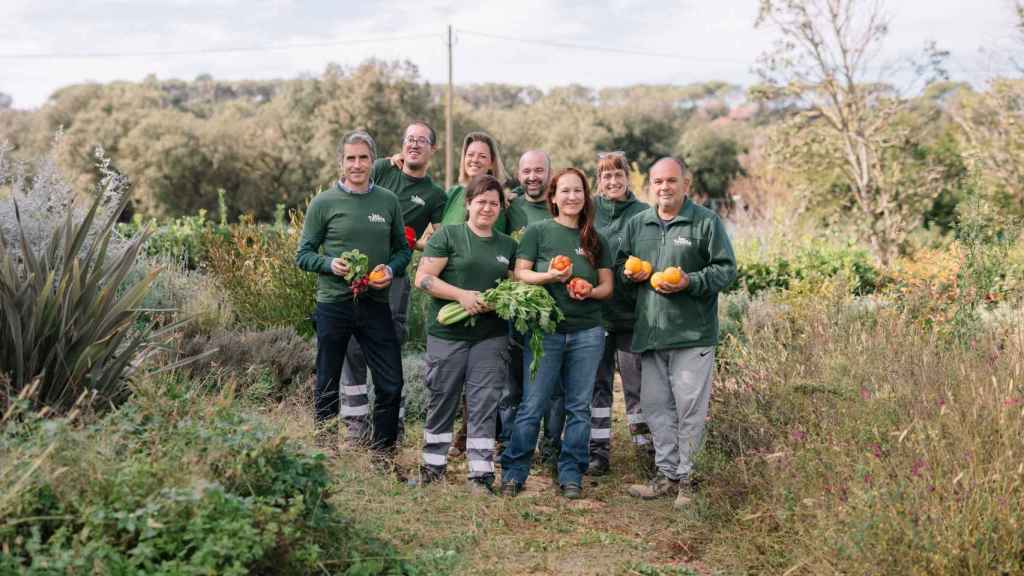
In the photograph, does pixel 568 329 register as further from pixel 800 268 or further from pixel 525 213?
pixel 800 268

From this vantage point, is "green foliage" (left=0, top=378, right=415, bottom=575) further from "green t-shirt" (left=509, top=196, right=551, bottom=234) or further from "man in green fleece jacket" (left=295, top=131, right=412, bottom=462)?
"green t-shirt" (left=509, top=196, right=551, bottom=234)

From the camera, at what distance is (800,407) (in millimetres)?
5426

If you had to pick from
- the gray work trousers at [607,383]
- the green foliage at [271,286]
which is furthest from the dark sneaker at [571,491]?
the green foliage at [271,286]

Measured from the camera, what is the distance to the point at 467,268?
5.83 metres

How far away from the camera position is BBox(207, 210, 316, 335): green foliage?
8.82 meters

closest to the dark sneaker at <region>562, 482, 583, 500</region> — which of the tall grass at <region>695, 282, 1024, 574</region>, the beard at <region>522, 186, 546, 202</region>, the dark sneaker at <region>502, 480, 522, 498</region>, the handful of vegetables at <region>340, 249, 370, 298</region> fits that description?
the dark sneaker at <region>502, 480, 522, 498</region>

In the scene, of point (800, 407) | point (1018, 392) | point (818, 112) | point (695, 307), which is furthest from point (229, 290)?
point (818, 112)

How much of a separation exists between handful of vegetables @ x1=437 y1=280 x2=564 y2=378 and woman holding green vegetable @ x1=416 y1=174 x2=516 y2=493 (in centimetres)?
8

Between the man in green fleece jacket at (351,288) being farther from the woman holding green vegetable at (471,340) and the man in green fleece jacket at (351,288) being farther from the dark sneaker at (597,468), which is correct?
the dark sneaker at (597,468)

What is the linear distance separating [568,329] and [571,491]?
102cm

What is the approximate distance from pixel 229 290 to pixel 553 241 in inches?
184

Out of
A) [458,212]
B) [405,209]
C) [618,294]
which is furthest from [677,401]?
[405,209]

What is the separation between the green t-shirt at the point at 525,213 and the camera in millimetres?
A: 6559

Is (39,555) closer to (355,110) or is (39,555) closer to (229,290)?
(229,290)
